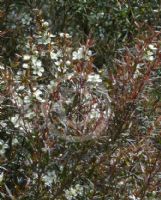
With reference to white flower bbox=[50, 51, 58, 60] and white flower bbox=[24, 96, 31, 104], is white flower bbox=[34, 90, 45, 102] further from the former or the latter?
white flower bbox=[50, 51, 58, 60]

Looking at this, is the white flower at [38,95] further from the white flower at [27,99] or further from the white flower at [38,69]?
the white flower at [38,69]

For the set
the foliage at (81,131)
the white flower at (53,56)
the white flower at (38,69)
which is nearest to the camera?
the foliage at (81,131)

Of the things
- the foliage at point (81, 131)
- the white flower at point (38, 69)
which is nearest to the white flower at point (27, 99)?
the foliage at point (81, 131)

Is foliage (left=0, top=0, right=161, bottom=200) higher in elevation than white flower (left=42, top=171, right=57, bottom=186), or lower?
higher

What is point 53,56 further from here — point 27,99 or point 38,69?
point 27,99

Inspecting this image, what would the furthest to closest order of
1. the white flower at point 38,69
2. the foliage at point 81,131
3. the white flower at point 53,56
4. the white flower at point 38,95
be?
the white flower at point 53,56
the white flower at point 38,69
the white flower at point 38,95
the foliage at point 81,131

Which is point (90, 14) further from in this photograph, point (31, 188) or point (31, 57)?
point (31, 188)

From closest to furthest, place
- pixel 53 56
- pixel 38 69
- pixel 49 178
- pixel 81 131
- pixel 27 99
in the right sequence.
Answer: pixel 81 131 → pixel 49 178 → pixel 27 99 → pixel 38 69 → pixel 53 56

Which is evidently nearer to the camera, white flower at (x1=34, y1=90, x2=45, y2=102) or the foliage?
the foliage

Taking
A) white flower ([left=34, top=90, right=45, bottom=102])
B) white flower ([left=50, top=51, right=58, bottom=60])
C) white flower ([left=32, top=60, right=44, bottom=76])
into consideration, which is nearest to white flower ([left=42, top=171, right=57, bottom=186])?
white flower ([left=34, top=90, right=45, bottom=102])

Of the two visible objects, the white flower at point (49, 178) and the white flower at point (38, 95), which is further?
the white flower at point (38, 95)

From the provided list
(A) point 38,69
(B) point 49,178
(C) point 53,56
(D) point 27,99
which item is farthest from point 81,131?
(C) point 53,56

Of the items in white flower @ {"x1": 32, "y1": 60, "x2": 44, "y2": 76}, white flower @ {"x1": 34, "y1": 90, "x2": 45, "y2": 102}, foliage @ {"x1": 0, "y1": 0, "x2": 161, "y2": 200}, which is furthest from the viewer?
white flower @ {"x1": 32, "y1": 60, "x2": 44, "y2": 76}

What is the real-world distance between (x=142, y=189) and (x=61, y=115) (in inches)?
23.5
